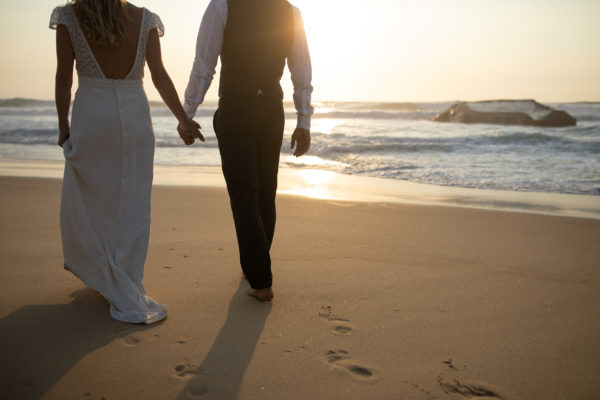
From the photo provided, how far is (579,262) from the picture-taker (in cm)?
342

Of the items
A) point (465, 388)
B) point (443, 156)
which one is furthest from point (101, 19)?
point (443, 156)

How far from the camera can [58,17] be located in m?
2.15

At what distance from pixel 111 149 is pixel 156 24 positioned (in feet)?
2.23

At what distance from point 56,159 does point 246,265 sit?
9.01m

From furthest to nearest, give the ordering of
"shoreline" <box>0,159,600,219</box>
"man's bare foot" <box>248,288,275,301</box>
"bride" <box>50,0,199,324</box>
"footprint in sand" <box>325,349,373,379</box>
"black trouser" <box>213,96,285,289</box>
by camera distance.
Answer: "shoreline" <box>0,159,600,219</box>, "man's bare foot" <box>248,288,275,301</box>, "black trouser" <box>213,96,285,289</box>, "bride" <box>50,0,199,324</box>, "footprint in sand" <box>325,349,373,379</box>

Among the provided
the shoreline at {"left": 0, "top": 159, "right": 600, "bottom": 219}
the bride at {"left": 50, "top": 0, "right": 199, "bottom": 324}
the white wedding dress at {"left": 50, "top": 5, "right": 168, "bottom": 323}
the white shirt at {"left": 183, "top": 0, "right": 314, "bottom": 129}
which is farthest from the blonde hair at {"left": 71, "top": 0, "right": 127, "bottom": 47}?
the shoreline at {"left": 0, "top": 159, "right": 600, "bottom": 219}

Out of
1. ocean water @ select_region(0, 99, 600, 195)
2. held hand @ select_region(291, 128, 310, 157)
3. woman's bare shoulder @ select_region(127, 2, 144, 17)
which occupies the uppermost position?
woman's bare shoulder @ select_region(127, 2, 144, 17)

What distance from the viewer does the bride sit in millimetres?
2225

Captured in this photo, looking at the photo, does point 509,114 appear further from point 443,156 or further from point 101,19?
point 101,19

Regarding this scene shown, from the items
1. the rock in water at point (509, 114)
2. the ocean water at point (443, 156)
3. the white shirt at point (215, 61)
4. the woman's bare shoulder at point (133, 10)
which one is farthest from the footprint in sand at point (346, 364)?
the rock in water at point (509, 114)

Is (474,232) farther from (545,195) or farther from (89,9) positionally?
(89,9)

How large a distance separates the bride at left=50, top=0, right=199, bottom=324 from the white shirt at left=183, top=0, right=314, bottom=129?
6.0 inches

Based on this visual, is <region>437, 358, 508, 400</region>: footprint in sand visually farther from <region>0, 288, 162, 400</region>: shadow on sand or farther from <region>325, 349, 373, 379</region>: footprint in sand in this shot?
<region>0, 288, 162, 400</region>: shadow on sand

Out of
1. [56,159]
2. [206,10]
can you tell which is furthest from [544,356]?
[56,159]
